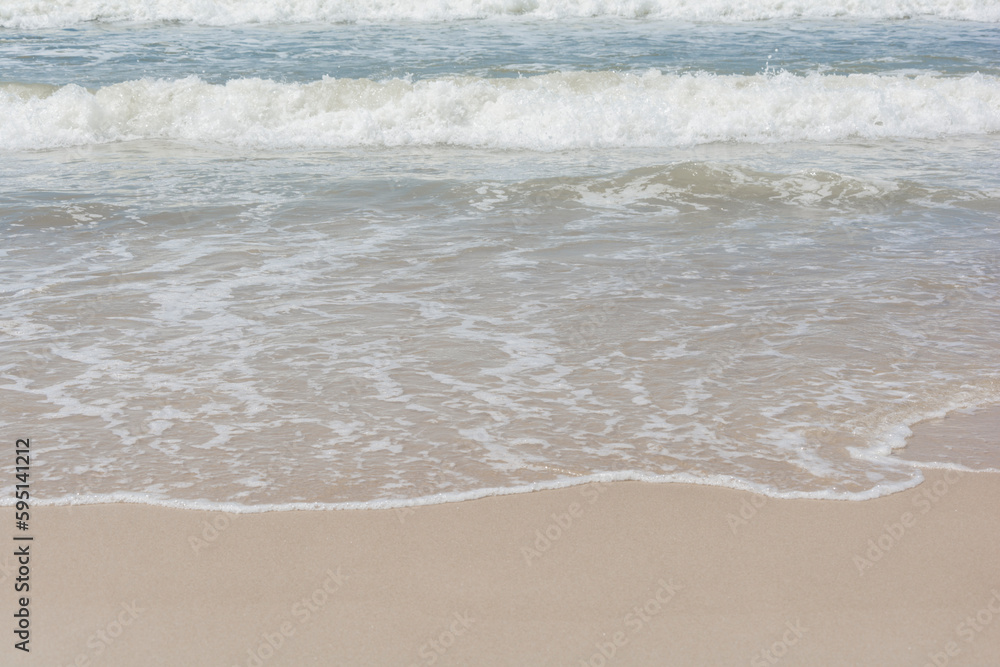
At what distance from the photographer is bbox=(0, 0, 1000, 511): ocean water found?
383 cm

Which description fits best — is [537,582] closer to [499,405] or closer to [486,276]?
[499,405]

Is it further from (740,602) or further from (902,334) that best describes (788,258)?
(740,602)

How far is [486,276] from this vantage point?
19.7ft

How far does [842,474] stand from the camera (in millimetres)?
3625

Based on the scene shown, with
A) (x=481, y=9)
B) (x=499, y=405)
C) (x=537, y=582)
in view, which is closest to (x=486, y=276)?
(x=499, y=405)

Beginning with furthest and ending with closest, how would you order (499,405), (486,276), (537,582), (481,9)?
(481,9), (486,276), (499,405), (537,582)

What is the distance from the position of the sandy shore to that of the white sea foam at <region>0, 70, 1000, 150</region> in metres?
8.02

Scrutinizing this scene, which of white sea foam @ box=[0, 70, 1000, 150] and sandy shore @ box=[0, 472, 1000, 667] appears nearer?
Answer: sandy shore @ box=[0, 472, 1000, 667]

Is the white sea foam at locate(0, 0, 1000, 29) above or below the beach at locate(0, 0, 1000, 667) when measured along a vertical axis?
above

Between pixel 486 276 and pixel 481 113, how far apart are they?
6219 millimetres

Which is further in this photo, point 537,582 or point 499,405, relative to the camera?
point 499,405

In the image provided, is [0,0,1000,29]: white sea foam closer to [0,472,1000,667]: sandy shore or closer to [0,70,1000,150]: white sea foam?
[0,70,1000,150]: white sea foam

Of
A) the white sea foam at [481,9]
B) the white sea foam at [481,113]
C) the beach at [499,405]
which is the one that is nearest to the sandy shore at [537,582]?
the beach at [499,405]

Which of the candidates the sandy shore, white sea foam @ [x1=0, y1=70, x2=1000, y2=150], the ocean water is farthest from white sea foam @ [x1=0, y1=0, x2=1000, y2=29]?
the sandy shore
